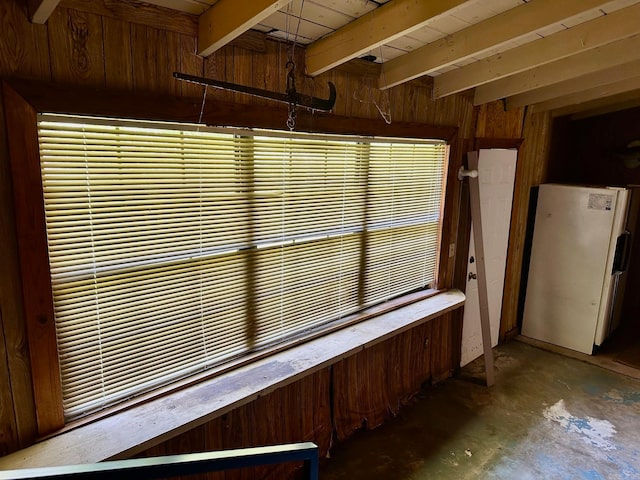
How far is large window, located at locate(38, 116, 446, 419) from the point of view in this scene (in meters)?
1.52

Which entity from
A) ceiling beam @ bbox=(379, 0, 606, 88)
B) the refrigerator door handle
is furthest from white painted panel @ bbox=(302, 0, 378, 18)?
the refrigerator door handle

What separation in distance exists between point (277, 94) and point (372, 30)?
0.51 m

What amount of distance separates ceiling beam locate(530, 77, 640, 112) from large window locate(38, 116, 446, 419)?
6.14ft

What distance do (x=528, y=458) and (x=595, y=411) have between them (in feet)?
3.14

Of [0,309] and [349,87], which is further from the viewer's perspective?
[349,87]

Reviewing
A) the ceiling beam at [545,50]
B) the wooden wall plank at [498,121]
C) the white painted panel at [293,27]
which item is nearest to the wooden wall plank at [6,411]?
the white painted panel at [293,27]

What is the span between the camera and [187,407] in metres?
1.78

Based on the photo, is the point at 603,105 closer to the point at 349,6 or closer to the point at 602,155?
the point at 602,155

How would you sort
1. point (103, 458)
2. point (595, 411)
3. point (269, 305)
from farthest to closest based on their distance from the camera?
point (595, 411)
point (269, 305)
point (103, 458)

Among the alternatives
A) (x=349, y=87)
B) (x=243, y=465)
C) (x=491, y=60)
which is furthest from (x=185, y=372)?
(x=491, y=60)

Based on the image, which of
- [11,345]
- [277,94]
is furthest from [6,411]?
[277,94]

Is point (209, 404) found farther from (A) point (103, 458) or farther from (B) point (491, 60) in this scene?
(B) point (491, 60)

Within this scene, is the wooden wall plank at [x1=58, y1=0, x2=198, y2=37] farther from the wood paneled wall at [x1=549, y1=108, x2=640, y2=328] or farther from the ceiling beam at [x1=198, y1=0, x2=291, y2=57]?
the wood paneled wall at [x1=549, y1=108, x2=640, y2=328]

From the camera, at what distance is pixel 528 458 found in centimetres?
263
